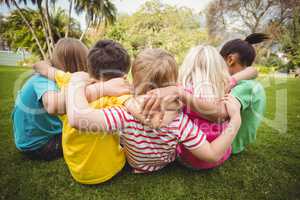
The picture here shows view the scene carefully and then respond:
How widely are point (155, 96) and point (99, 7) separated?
16.8 m

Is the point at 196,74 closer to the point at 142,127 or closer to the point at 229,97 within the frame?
the point at 229,97

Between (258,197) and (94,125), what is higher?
(94,125)

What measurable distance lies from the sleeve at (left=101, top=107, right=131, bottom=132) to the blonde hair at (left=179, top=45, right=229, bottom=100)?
1.71 ft

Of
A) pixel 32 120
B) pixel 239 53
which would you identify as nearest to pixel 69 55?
pixel 32 120

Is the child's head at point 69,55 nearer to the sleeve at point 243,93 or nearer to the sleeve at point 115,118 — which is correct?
the sleeve at point 115,118

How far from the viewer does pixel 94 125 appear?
3.86 ft

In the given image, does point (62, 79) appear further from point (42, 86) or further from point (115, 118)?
point (115, 118)

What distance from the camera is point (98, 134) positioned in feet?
4.81

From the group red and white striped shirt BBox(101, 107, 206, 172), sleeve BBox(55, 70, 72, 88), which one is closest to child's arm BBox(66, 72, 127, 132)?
red and white striped shirt BBox(101, 107, 206, 172)

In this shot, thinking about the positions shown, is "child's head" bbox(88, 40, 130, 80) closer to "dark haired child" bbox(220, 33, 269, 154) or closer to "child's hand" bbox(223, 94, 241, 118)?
"child's hand" bbox(223, 94, 241, 118)

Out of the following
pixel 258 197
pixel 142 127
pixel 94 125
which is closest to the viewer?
pixel 94 125

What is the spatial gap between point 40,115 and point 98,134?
73 cm

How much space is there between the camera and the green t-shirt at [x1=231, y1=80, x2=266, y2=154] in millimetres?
1668

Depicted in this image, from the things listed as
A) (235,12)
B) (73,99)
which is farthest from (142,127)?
(235,12)
